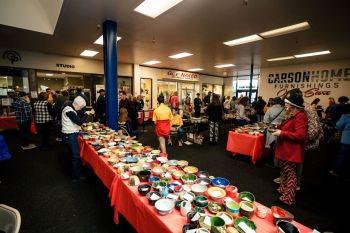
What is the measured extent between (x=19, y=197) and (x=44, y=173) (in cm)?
84

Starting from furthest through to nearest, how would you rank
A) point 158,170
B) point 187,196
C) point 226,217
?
point 158,170
point 187,196
point 226,217

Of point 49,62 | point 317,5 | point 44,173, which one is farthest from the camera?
point 49,62

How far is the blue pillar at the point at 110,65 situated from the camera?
154 inches

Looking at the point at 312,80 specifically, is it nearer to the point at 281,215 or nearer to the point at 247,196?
the point at 247,196

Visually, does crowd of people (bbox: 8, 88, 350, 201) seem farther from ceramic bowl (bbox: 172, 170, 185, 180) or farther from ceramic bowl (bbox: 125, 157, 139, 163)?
ceramic bowl (bbox: 172, 170, 185, 180)

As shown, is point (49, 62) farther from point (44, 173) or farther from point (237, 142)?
point (237, 142)

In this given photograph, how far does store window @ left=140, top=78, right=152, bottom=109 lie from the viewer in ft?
33.2

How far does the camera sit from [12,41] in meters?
5.41

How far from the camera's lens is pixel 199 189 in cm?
154

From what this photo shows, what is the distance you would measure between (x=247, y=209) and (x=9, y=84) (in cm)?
882

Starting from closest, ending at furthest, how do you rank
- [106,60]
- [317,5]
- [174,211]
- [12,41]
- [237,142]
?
1. [174,211]
2. [317,5]
3. [106,60]
4. [237,142]
5. [12,41]

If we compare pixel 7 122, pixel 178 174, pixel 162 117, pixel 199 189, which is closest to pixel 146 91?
pixel 7 122

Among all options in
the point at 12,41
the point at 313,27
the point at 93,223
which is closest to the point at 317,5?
the point at 313,27

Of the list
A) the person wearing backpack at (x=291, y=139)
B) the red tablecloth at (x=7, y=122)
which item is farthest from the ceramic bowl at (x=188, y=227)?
the red tablecloth at (x=7, y=122)
